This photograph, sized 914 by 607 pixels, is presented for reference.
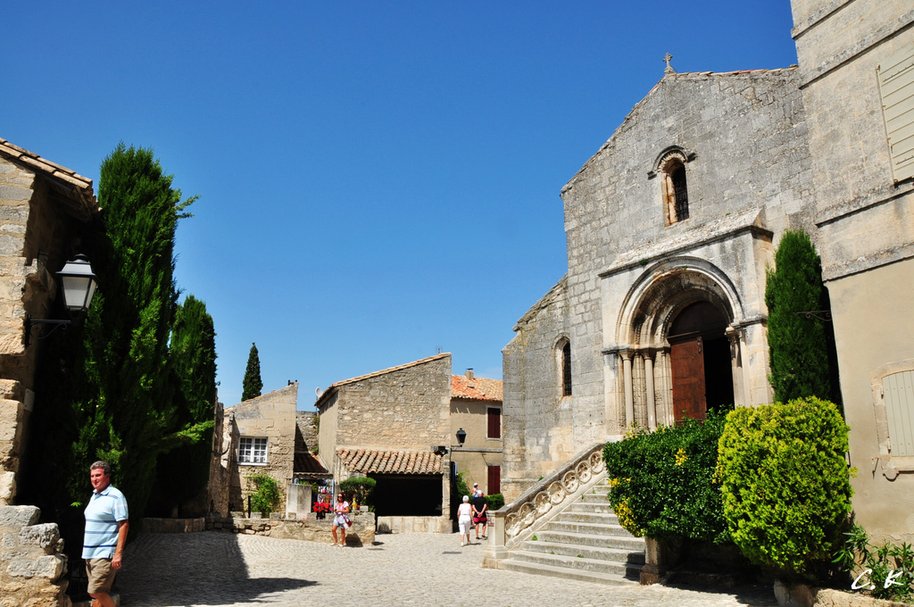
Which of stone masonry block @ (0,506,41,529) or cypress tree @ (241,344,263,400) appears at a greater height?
cypress tree @ (241,344,263,400)

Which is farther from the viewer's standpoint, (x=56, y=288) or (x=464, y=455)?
(x=464, y=455)

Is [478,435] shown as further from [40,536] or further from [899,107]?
[40,536]

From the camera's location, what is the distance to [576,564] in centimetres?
1122

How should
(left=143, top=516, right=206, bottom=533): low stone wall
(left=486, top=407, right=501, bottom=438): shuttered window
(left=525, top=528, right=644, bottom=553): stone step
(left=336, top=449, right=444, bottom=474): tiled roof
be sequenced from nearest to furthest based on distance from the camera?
1. (left=525, top=528, right=644, bottom=553): stone step
2. (left=143, top=516, right=206, bottom=533): low stone wall
3. (left=336, top=449, right=444, bottom=474): tiled roof
4. (left=486, top=407, right=501, bottom=438): shuttered window

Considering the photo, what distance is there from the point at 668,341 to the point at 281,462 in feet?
60.9

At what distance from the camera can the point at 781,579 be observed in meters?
8.14

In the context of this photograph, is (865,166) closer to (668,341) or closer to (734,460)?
(734,460)

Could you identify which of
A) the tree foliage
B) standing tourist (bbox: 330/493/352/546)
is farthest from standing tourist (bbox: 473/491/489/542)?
the tree foliage

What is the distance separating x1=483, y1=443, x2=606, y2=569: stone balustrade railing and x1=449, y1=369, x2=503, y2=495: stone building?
17111 millimetres

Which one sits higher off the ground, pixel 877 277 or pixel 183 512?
pixel 877 277

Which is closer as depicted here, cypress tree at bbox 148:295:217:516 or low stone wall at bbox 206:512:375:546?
low stone wall at bbox 206:512:375:546

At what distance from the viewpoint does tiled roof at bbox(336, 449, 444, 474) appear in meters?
26.8

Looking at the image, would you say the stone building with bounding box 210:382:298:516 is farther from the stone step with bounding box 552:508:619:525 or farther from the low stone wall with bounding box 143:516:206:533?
the stone step with bounding box 552:508:619:525

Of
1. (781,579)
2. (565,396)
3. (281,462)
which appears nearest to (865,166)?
(781,579)
